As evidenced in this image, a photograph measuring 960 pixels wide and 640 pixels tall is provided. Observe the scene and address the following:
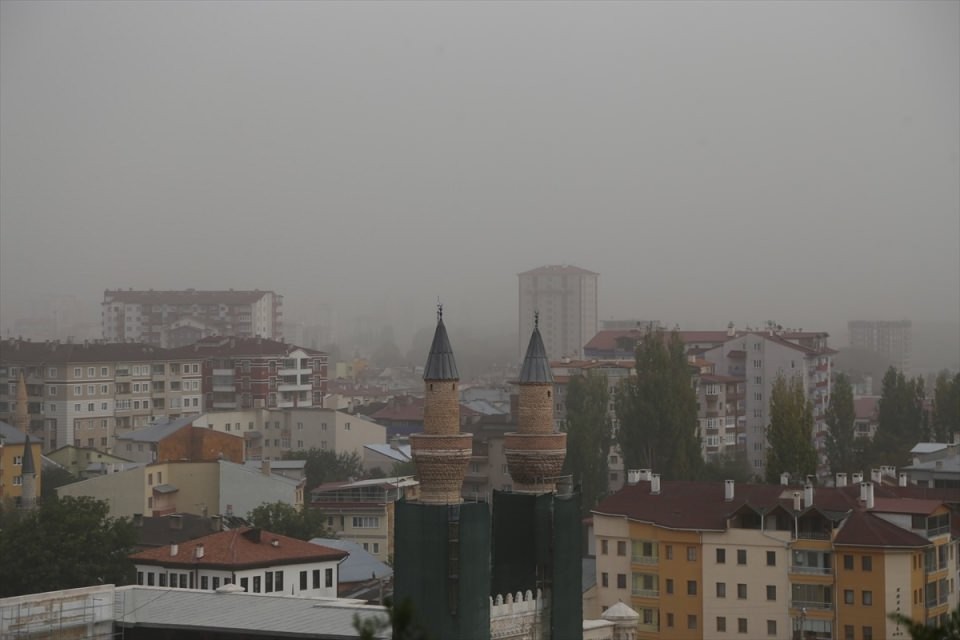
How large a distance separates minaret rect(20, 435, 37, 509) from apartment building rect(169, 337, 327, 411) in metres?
25.6

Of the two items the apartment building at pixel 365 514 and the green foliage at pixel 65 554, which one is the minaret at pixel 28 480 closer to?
the apartment building at pixel 365 514

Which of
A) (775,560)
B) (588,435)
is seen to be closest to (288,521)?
(775,560)

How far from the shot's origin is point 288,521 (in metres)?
39.2

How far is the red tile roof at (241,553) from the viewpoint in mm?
30703

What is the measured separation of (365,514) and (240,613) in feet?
67.1

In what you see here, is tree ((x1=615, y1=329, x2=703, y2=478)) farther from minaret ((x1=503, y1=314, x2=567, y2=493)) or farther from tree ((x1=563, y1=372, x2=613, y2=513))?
minaret ((x1=503, y1=314, x2=567, y2=493))

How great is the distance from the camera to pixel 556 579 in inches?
887

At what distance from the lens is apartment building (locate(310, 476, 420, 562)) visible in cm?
4356

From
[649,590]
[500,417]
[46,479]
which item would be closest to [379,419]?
[500,417]

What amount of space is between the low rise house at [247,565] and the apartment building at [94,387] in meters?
35.6

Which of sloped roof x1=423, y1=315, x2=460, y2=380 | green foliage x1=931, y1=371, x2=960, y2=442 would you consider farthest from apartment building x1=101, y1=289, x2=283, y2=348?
sloped roof x1=423, y1=315, x2=460, y2=380

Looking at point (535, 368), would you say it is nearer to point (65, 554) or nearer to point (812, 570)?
point (812, 570)

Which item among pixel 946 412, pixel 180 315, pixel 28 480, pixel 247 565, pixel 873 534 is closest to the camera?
pixel 247 565

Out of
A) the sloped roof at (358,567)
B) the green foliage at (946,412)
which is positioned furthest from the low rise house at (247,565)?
the green foliage at (946,412)
